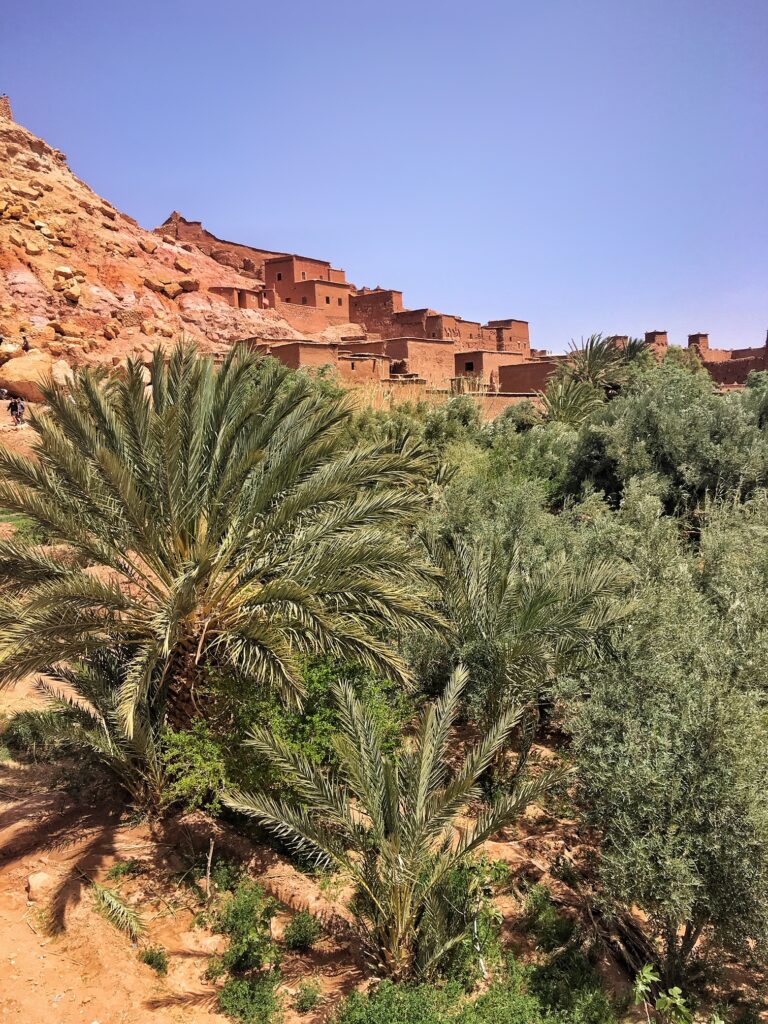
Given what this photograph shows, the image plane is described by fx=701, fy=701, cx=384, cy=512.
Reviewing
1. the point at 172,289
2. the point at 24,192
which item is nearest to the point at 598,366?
the point at 172,289

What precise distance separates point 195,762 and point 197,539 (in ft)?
5.91

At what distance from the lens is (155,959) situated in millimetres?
5113

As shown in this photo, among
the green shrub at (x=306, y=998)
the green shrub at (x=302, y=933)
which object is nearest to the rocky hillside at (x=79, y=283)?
the green shrub at (x=302, y=933)

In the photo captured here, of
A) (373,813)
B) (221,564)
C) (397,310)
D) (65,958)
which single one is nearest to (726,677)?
(373,813)

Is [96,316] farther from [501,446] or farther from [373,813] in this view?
[373,813]

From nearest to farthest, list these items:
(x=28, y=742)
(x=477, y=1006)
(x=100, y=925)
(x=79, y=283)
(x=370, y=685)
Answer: (x=477, y=1006) → (x=100, y=925) → (x=370, y=685) → (x=28, y=742) → (x=79, y=283)

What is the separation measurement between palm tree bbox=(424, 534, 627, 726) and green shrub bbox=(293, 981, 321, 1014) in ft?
9.26

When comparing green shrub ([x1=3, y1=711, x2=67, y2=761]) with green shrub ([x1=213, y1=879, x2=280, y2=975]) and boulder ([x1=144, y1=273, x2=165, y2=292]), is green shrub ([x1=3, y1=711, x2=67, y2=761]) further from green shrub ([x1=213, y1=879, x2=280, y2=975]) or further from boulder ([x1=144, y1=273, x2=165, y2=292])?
boulder ([x1=144, y1=273, x2=165, y2=292])

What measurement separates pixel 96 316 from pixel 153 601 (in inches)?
870

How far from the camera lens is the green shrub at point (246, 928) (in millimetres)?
5250

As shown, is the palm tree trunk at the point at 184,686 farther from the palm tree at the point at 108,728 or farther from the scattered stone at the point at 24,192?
the scattered stone at the point at 24,192

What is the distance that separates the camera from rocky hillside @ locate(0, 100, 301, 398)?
23.5 meters

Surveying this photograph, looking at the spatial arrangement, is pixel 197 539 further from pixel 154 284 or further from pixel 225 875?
pixel 154 284

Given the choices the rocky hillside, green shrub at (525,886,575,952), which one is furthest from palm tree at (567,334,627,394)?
green shrub at (525,886,575,952)
